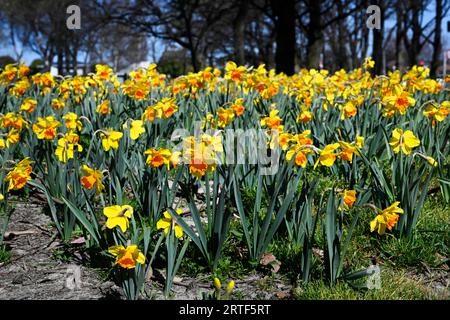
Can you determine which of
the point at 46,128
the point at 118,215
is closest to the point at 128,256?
the point at 118,215

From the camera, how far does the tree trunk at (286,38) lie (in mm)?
11070

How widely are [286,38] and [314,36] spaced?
5.91ft

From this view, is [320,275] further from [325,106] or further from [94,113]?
[94,113]

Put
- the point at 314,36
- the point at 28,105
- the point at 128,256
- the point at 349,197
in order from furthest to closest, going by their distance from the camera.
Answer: the point at 314,36 → the point at 28,105 → the point at 349,197 → the point at 128,256

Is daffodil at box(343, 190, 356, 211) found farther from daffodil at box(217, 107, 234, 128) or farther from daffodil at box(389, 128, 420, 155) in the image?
daffodil at box(217, 107, 234, 128)

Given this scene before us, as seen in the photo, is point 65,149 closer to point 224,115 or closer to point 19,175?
point 19,175

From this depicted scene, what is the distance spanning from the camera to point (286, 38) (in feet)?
36.7

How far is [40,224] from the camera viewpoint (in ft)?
7.78

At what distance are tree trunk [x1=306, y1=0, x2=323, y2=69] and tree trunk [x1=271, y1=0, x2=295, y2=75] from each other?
1.00 metres

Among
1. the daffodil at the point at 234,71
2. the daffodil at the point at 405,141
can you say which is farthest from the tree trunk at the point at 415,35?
the daffodil at the point at 405,141

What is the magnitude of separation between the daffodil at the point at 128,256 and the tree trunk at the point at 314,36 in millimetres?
10959
